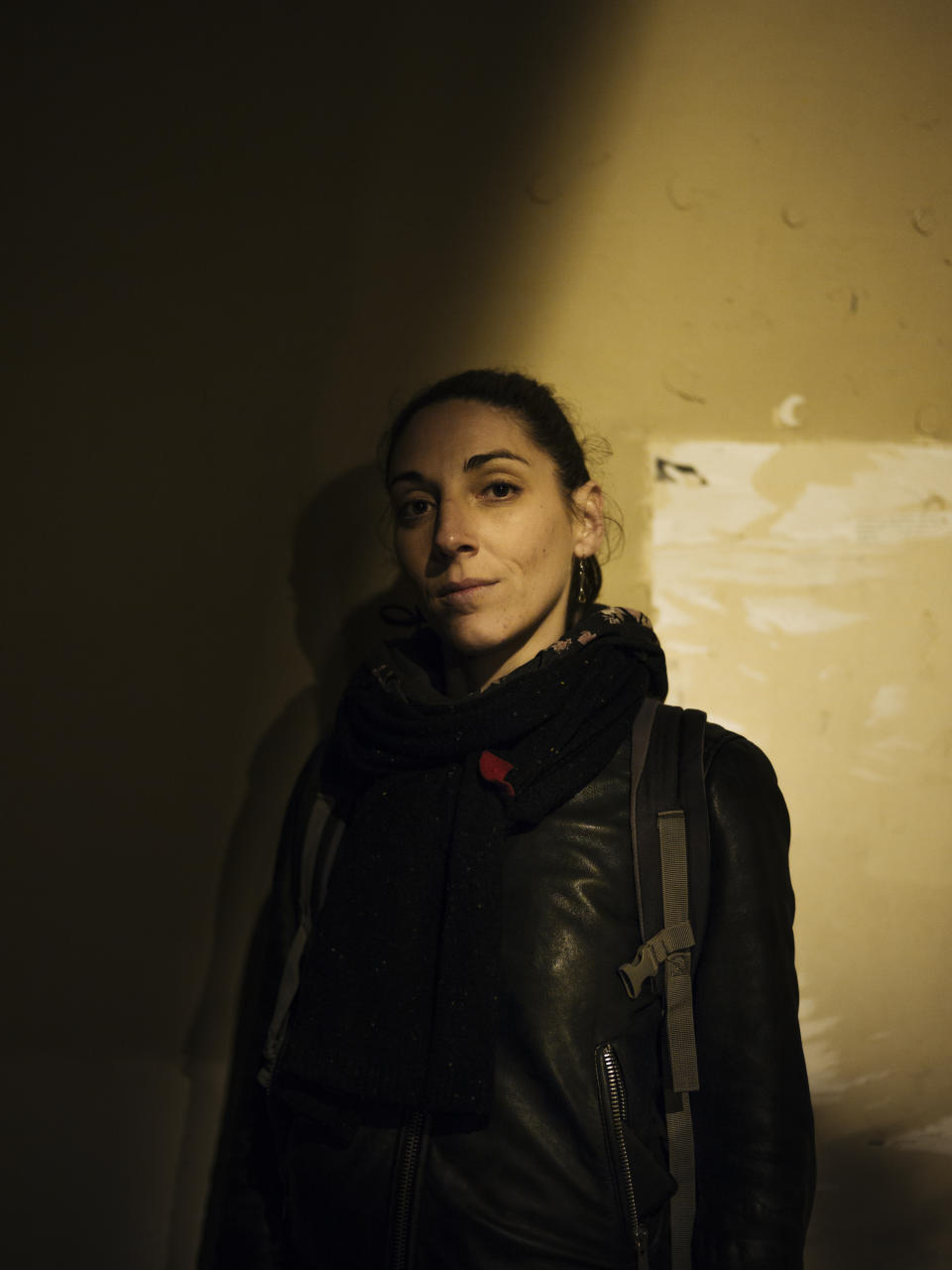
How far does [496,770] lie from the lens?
93cm

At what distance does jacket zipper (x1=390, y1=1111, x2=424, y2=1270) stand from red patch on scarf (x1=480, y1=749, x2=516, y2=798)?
0.34m

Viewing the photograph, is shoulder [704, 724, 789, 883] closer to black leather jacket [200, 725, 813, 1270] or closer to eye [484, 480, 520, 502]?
black leather jacket [200, 725, 813, 1270]

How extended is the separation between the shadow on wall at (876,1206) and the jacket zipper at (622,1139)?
55cm

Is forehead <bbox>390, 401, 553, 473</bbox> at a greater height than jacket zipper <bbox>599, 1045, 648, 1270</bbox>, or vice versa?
forehead <bbox>390, 401, 553, 473</bbox>

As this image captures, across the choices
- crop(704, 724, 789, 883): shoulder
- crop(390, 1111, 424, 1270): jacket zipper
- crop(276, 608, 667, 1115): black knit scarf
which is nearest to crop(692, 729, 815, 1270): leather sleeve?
crop(704, 724, 789, 883): shoulder

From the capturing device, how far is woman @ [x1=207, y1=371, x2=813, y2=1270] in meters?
0.84

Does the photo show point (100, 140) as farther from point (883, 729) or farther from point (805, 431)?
point (883, 729)

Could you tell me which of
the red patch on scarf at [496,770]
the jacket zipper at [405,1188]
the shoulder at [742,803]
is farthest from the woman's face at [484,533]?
the jacket zipper at [405,1188]

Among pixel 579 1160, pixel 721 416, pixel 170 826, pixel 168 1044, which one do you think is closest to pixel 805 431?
pixel 721 416

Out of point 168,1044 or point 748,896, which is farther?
point 168,1044

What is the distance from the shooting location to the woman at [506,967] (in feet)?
2.74

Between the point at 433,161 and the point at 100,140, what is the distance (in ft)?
1.85

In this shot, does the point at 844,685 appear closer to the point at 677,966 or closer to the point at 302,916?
the point at 677,966

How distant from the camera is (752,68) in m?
1.35
